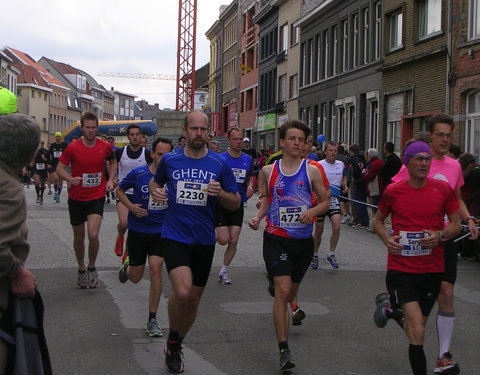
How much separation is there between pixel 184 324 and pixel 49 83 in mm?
107258

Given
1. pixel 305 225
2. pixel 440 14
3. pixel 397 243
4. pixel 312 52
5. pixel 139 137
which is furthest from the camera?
pixel 312 52

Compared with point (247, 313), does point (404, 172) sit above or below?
above

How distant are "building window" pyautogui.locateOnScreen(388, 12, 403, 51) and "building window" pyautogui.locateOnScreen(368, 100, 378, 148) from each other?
264 centimetres

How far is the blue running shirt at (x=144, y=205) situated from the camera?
8.36 m

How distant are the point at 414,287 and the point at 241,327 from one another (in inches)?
97.6

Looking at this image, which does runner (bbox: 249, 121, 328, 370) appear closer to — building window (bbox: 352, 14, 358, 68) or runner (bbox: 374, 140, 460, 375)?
runner (bbox: 374, 140, 460, 375)

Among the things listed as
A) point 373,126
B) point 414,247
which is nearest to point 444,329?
point 414,247

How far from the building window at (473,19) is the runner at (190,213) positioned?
17914mm

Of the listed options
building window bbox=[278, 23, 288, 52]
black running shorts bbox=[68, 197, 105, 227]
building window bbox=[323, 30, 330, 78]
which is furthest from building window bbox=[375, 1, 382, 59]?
black running shorts bbox=[68, 197, 105, 227]

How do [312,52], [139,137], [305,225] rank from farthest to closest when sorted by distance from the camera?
1. [312,52]
2. [139,137]
3. [305,225]

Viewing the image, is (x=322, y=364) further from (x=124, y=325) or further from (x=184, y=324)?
(x=124, y=325)

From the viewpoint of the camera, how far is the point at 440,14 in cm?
2531

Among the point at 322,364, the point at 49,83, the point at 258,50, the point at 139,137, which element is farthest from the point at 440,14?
the point at 49,83

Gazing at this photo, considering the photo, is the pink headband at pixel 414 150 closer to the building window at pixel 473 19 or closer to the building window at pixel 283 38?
the building window at pixel 473 19
